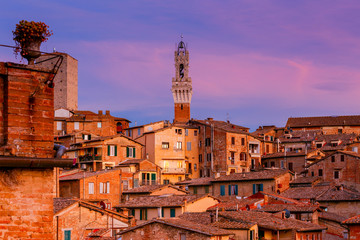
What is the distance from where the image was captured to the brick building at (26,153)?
1048 cm

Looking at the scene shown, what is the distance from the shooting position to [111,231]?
41.6 meters

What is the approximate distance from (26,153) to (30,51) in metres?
1.71

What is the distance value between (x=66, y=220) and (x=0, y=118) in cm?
3246

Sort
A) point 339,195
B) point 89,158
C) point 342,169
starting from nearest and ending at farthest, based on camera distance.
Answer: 1. point 339,195
2. point 342,169
3. point 89,158

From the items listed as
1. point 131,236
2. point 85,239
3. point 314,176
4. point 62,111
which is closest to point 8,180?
point 131,236

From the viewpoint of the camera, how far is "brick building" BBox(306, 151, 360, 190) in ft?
211

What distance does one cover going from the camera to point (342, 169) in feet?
214

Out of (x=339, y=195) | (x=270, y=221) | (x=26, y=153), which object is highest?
(x=26, y=153)

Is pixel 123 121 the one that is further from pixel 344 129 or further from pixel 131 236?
pixel 131 236

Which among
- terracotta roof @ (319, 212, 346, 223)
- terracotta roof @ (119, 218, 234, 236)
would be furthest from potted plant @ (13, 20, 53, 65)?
terracotta roof @ (319, 212, 346, 223)

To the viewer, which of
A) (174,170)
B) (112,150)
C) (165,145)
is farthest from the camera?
(165,145)

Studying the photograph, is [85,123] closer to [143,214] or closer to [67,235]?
[143,214]

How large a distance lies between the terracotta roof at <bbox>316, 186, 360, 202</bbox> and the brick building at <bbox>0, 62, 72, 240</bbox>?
48465 millimetres

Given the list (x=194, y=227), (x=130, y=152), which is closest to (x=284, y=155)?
(x=130, y=152)
